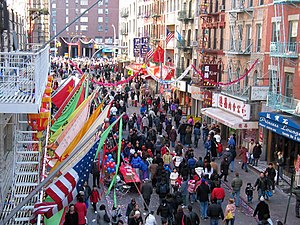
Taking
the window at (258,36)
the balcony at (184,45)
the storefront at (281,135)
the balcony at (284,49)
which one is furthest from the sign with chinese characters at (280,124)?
the balcony at (184,45)

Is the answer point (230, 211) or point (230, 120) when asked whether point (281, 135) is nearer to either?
point (230, 120)

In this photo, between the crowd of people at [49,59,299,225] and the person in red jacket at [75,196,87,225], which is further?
the crowd of people at [49,59,299,225]

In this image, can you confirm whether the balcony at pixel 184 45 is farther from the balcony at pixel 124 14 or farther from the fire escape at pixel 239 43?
the balcony at pixel 124 14

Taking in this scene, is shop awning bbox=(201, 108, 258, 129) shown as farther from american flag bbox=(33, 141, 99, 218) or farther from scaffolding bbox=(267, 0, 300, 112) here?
american flag bbox=(33, 141, 99, 218)

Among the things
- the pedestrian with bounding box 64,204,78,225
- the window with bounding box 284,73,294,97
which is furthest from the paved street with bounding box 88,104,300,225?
the window with bounding box 284,73,294,97

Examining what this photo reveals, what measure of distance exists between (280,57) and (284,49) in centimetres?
61

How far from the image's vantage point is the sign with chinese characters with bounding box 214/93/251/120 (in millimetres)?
27672

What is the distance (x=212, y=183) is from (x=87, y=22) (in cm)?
10981

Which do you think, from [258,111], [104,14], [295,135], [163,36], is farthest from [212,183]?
[104,14]

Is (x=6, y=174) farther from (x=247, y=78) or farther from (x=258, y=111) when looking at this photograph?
(x=247, y=78)

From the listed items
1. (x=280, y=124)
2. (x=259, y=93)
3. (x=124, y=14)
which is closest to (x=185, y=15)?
(x=259, y=93)

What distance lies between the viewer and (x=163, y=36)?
55.4 m

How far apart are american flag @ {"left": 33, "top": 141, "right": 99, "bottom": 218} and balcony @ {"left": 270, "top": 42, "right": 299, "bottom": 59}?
16.2 m

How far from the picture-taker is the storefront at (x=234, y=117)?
27672mm
